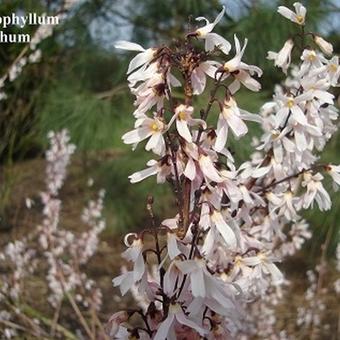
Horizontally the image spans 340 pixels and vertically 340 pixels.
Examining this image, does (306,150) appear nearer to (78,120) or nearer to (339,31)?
(339,31)

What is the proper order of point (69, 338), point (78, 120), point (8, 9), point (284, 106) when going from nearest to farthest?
point (284, 106)
point (69, 338)
point (78, 120)
point (8, 9)

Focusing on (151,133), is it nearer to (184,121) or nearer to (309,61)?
(184,121)

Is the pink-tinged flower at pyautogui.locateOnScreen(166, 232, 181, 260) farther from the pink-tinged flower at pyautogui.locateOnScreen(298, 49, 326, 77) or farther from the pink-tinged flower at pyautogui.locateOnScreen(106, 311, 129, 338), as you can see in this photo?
the pink-tinged flower at pyautogui.locateOnScreen(298, 49, 326, 77)

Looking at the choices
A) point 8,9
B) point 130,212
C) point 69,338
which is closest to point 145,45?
point 8,9

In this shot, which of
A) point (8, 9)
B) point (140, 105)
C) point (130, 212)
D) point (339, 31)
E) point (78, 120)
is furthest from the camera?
point (130, 212)

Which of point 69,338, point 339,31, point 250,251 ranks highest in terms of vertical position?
point 250,251

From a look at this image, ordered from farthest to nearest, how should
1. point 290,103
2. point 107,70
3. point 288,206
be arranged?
1. point 107,70
2. point 288,206
3. point 290,103

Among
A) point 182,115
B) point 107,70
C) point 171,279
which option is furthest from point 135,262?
point 107,70

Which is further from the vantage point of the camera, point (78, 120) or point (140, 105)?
point (78, 120)
